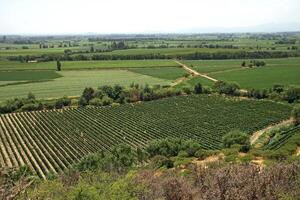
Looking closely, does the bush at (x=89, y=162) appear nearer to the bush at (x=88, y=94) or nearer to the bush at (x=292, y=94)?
the bush at (x=88, y=94)

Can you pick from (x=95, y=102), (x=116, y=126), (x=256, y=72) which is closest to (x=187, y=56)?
(x=256, y=72)

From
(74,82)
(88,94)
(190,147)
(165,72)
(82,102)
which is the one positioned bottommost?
(82,102)

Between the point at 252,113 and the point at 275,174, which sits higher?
the point at 275,174

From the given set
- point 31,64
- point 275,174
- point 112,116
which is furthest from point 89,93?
point 275,174

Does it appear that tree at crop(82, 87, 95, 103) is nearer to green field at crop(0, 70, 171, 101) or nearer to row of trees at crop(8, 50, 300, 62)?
green field at crop(0, 70, 171, 101)

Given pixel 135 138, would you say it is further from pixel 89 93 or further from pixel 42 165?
pixel 89 93

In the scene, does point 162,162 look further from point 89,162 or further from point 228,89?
point 228,89

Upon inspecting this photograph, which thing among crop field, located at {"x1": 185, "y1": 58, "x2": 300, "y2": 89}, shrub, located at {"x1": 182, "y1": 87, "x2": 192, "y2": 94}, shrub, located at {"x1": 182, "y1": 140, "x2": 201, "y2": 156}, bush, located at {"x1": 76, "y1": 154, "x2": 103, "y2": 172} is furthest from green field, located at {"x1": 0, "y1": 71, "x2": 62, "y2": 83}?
bush, located at {"x1": 76, "y1": 154, "x2": 103, "y2": 172}

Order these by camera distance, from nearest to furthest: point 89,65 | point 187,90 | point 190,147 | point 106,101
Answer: point 190,147
point 106,101
point 187,90
point 89,65
